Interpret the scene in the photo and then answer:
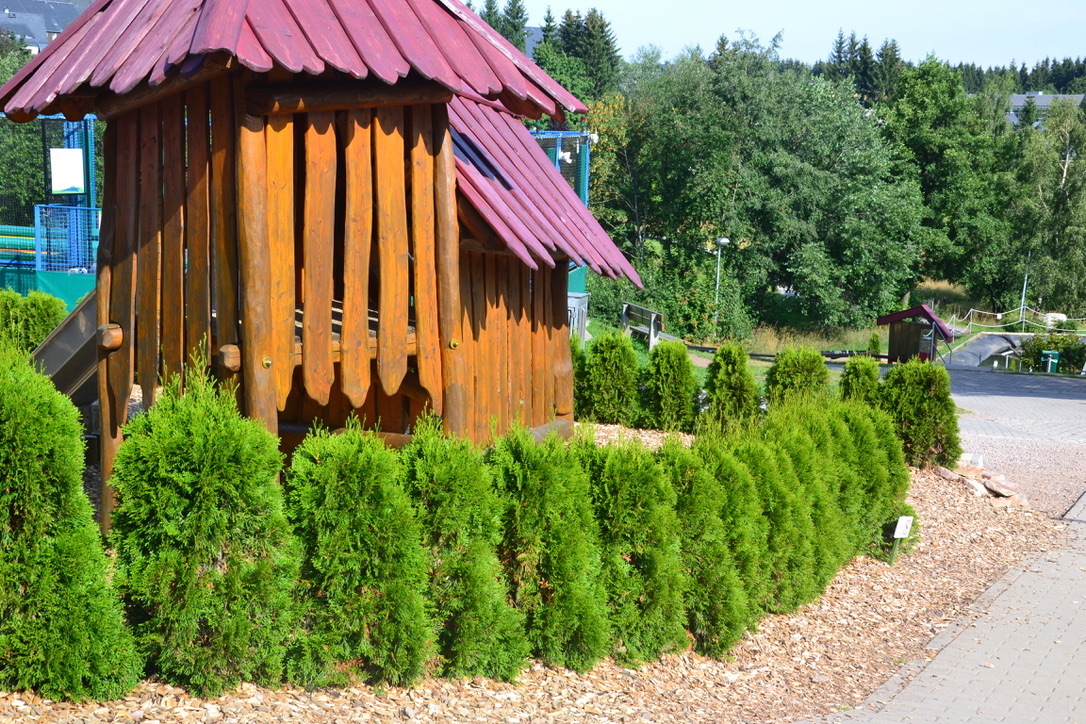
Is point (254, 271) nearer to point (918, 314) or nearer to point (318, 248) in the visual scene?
point (318, 248)

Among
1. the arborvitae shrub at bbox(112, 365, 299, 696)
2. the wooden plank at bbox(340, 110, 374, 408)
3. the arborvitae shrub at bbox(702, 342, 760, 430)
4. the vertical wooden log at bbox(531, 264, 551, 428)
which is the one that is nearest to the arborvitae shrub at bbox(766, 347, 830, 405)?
the arborvitae shrub at bbox(702, 342, 760, 430)

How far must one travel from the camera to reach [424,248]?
6.26 meters

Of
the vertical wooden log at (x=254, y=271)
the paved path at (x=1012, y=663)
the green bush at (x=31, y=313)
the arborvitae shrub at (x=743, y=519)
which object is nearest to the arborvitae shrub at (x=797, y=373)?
the paved path at (x=1012, y=663)

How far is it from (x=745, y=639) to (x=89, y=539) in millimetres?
3929

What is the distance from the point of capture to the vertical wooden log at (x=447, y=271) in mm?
6328

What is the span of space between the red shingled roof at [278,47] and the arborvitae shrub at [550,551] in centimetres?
215

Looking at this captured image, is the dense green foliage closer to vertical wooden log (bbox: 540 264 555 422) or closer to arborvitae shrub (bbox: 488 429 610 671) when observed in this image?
vertical wooden log (bbox: 540 264 555 422)

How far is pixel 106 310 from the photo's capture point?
20.2ft

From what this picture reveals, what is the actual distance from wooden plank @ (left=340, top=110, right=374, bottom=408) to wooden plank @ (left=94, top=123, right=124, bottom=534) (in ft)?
4.60

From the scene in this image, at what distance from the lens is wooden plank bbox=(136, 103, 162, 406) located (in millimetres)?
5750

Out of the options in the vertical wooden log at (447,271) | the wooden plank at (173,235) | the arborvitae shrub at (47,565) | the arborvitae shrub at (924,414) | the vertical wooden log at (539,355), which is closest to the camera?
the arborvitae shrub at (47,565)

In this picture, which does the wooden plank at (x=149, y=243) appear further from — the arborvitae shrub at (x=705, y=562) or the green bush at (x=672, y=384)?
the green bush at (x=672, y=384)

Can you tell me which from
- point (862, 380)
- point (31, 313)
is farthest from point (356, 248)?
point (31, 313)

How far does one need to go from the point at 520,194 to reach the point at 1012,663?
4.70 metres
